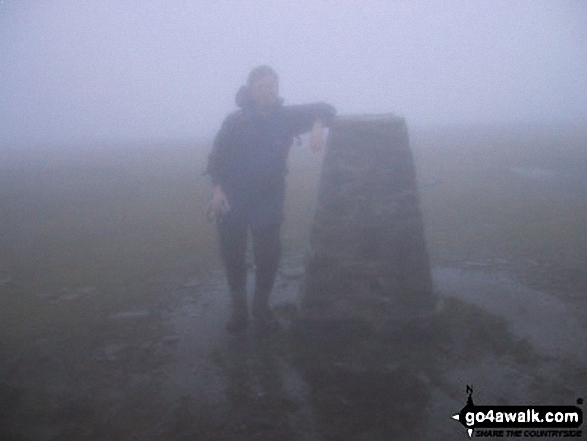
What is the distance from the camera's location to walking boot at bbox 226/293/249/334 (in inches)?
218

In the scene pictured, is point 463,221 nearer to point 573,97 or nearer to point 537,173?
point 537,173

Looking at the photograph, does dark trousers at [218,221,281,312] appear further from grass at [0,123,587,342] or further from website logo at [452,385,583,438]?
website logo at [452,385,583,438]

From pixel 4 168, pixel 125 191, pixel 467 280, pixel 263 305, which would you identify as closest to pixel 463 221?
pixel 467 280

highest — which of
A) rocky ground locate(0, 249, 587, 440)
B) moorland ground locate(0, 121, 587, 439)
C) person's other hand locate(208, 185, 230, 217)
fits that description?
person's other hand locate(208, 185, 230, 217)

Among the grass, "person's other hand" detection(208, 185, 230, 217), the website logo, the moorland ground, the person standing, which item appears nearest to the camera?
the website logo

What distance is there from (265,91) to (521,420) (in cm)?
340

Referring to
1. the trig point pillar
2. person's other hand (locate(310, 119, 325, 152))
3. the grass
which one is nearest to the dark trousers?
the trig point pillar

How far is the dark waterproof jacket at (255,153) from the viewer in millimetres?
5074

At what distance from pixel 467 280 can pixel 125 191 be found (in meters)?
10.8

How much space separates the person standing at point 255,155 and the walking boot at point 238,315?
52 centimetres

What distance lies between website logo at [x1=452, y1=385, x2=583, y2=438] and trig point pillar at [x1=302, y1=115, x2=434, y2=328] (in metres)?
1.29

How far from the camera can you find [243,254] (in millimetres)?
5426

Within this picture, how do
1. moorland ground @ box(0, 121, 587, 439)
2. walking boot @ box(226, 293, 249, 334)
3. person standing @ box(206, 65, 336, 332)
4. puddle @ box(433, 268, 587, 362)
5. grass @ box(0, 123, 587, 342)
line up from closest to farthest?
1. moorland ground @ box(0, 121, 587, 439)
2. person standing @ box(206, 65, 336, 332)
3. puddle @ box(433, 268, 587, 362)
4. walking boot @ box(226, 293, 249, 334)
5. grass @ box(0, 123, 587, 342)

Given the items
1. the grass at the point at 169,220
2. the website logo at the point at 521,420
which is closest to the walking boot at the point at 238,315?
the grass at the point at 169,220
